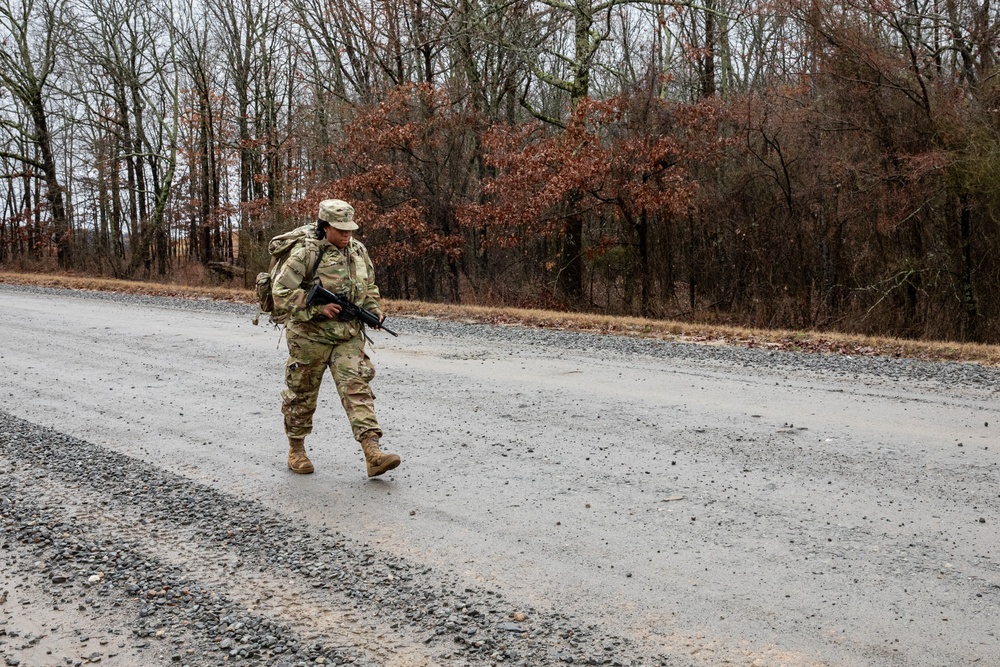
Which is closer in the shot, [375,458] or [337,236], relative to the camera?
[375,458]

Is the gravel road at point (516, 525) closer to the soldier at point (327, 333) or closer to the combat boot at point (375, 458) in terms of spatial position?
the combat boot at point (375, 458)

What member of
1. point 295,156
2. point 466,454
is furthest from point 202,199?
point 466,454

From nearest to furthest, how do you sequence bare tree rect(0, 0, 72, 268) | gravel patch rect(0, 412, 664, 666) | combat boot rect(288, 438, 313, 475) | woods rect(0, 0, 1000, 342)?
gravel patch rect(0, 412, 664, 666), combat boot rect(288, 438, 313, 475), woods rect(0, 0, 1000, 342), bare tree rect(0, 0, 72, 268)

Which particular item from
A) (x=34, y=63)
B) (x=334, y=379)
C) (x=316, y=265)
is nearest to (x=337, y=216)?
(x=316, y=265)

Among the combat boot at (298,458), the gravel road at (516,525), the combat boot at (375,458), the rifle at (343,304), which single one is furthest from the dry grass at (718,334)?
the combat boot at (298,458)

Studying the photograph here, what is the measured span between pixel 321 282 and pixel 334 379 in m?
0.67

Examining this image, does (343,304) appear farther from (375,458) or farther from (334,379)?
(375,458)

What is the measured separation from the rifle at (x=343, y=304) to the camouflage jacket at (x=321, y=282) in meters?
0.04

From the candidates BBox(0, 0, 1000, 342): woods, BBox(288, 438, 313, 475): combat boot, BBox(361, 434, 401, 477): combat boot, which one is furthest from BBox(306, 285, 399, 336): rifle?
BBox(0, 0, 1000, 342): woods

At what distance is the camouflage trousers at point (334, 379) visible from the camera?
609cm

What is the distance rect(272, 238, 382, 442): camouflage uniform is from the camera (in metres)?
6.09

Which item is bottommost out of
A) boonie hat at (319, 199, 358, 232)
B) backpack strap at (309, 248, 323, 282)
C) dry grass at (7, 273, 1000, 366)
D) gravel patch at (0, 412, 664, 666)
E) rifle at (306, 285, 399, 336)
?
gravel patch at (0, 412, 664, 666)

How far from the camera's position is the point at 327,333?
20.2 ft

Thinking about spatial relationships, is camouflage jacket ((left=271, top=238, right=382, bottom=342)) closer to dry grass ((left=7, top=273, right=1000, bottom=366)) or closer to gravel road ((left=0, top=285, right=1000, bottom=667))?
gravel road ((left=0, top=285, right=1000, bottom=667))
